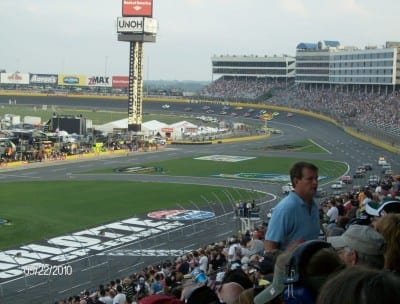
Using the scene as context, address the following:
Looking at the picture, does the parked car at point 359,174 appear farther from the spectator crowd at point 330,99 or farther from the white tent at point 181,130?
the white tent at point 181,130

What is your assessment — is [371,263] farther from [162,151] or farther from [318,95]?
[318,95]

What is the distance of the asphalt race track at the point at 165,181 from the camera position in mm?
23125

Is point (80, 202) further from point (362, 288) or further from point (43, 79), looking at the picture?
point (43, 79)

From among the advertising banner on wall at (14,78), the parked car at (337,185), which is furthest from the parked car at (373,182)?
the advertising banner on wall at (14,78)

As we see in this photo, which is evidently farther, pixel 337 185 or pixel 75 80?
pixel 75 80

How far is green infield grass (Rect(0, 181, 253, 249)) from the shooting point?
113ft

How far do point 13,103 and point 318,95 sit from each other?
61.4 metres

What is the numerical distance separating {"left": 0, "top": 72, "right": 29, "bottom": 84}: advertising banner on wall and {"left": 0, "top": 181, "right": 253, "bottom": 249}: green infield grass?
142 meters

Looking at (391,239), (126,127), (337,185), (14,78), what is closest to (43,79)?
(14,78)

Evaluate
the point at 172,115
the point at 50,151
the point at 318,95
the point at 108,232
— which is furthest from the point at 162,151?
the point at 318,95
